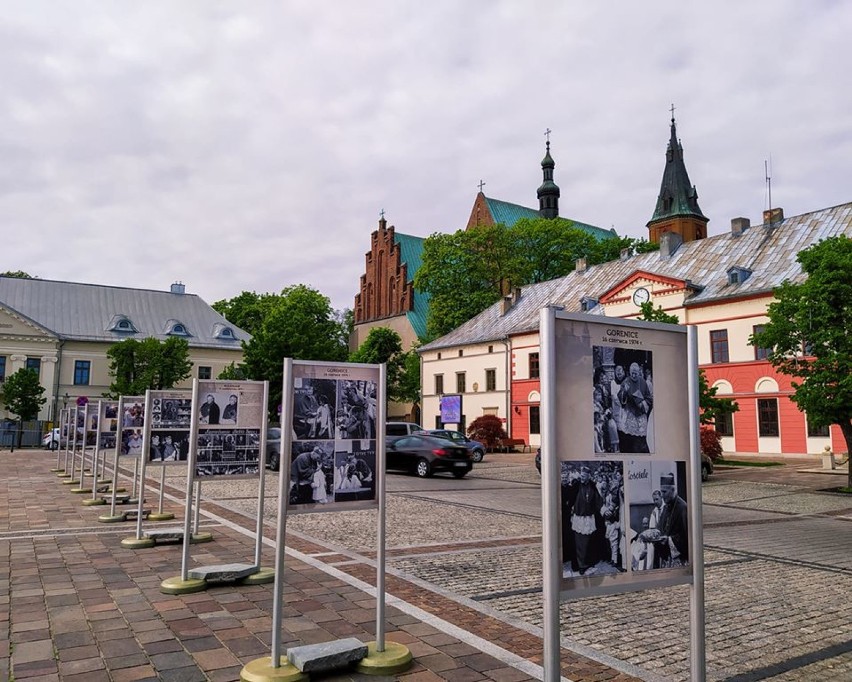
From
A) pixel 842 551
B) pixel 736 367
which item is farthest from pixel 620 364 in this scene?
pixel 736 367

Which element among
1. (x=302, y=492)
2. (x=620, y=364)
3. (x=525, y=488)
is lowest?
(x=525, y=488)

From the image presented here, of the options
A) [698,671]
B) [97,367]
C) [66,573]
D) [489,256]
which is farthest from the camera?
[97,367]

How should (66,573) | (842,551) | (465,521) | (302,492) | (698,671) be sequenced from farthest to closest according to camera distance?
1. (465,521)
2. (842,551)
3. (66,573)
4. (302,492)
5. (698,671)

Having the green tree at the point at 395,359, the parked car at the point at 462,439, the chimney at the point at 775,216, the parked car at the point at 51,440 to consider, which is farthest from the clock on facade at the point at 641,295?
the parked car at the point at 51,440

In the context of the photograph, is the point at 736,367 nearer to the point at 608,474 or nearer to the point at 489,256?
the point at 489,256

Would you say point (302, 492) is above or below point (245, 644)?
above

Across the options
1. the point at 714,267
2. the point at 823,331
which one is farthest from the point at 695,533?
the point at 714,267

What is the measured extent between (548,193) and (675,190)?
13998 mm

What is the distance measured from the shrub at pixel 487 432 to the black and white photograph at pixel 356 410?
33.2 m

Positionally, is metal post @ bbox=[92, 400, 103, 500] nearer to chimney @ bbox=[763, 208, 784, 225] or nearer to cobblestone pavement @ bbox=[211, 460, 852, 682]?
cobblestone pavement @ bbox=[211, 460, 852, 682]

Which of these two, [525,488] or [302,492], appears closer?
[302,492]

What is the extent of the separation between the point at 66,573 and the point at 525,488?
13129 mm

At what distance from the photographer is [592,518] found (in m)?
3.21

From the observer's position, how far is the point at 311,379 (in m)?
4.97
